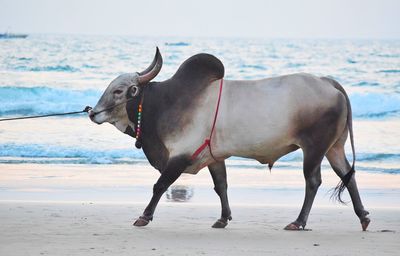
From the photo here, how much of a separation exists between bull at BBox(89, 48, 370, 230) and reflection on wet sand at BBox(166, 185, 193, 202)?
2364 millimetres

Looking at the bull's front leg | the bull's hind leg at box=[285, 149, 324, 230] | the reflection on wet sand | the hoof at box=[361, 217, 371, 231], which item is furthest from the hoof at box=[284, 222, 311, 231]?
the reflection on wet sand

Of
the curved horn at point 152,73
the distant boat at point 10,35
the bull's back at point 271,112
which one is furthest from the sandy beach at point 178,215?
the distant boat at point 10,35

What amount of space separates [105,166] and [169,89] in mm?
6261

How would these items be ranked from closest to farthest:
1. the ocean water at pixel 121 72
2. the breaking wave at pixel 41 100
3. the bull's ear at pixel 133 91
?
the bull's ear at pixel 133 91, the ocean water at pixel 121 72, the breaking wave at pixel 41 100

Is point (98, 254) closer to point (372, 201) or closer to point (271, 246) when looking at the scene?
point (271, 246)

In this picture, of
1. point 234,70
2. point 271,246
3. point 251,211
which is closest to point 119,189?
point 251,211

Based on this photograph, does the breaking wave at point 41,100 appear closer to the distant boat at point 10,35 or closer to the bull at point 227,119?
the bull at point 227,119

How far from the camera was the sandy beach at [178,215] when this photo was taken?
8734mm

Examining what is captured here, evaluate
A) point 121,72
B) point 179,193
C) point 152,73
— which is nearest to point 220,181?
point 152,73

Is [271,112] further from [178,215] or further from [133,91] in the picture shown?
[178,215]

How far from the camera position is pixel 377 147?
18.7 meters

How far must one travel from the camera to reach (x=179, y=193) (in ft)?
42.8

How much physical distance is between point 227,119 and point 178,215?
1.53 metres

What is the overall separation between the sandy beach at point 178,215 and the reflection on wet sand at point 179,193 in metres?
0.09
